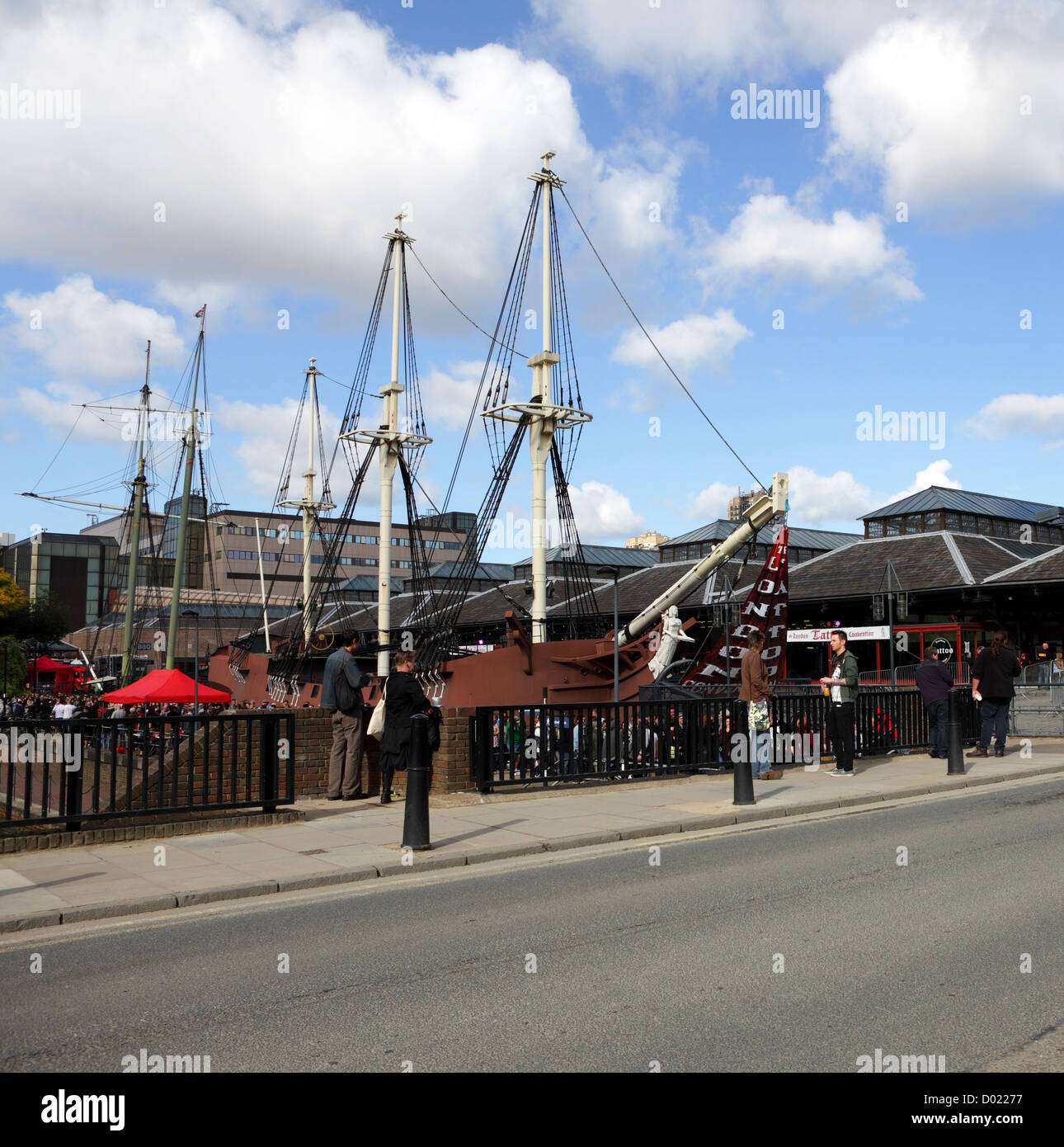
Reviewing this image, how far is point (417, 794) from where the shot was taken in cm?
920

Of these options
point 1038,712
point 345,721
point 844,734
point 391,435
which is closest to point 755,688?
point 844,734

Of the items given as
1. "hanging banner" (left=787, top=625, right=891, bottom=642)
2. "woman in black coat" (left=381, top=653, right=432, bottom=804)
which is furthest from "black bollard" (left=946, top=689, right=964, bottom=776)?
"hanging banner" (left=787, top=625, right=891, bottom=642)

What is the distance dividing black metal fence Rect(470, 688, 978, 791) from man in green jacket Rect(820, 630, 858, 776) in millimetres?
858

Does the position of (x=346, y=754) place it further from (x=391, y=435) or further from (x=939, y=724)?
(x=391, y=435)

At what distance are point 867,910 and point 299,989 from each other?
3.77 meters

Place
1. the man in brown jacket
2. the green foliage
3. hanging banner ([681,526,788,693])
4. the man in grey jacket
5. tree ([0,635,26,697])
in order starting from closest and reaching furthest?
the man in grey jacket
the man in brown jacket
hanging banner ([681,526,788,693])
tree ([0,635,26,697])
the green foliage

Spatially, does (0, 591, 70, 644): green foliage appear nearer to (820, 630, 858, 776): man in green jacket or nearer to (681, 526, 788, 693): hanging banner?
(681, 526, 788, 693): hanging banner

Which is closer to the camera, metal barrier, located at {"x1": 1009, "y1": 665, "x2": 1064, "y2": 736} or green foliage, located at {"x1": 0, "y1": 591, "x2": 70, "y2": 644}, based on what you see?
metal barrier, located at {"x1": 1009, "y1": 665, "x2": 1064, "y2": 736}

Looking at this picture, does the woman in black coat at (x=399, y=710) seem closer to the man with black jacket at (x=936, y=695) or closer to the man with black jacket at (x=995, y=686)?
the man with black jacket at (x=936, y=695)

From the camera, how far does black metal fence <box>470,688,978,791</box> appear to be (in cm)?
1334

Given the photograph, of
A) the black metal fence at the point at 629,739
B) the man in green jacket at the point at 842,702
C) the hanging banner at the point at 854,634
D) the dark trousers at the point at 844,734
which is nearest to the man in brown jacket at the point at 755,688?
the black metal fence at the point at 629,739

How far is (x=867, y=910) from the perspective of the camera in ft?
22.9
